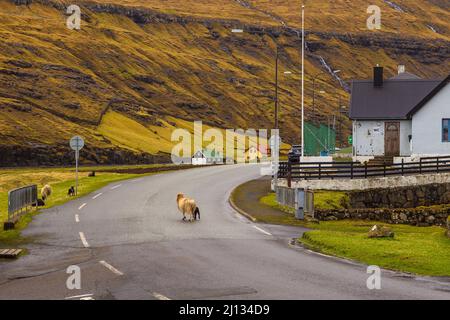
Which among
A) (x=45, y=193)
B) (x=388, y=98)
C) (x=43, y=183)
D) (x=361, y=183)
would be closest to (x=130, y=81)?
(x=388, y=98)

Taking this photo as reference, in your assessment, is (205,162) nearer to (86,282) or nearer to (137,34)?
(86,282)

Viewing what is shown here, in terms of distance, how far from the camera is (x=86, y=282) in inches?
539

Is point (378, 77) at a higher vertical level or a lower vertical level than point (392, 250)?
higher

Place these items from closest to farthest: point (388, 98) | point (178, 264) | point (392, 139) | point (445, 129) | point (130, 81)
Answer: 1. point (178, 264)
2. point (445, 129)
3. point (392, 139)
4. point (388, 98)
5. point (130, 81)

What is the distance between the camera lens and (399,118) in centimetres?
5581

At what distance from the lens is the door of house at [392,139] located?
56406 millimetres

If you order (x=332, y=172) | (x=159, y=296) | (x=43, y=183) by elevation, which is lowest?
(x=159, y=296)

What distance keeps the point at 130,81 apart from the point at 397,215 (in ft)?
330

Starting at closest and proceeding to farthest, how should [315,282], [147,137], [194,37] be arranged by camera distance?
[315,282] < [147,137] < [194,37]

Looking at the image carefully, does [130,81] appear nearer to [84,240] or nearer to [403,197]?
[403,197]

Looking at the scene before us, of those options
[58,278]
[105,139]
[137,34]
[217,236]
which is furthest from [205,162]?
[137,34]

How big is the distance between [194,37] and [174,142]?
87.9 meters

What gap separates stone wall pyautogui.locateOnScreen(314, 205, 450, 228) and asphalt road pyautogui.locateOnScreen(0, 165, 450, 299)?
644 cm

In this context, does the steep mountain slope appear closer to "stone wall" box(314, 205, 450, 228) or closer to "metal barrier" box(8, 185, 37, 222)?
"metal barrier" box(8, 185, 37, 222)
